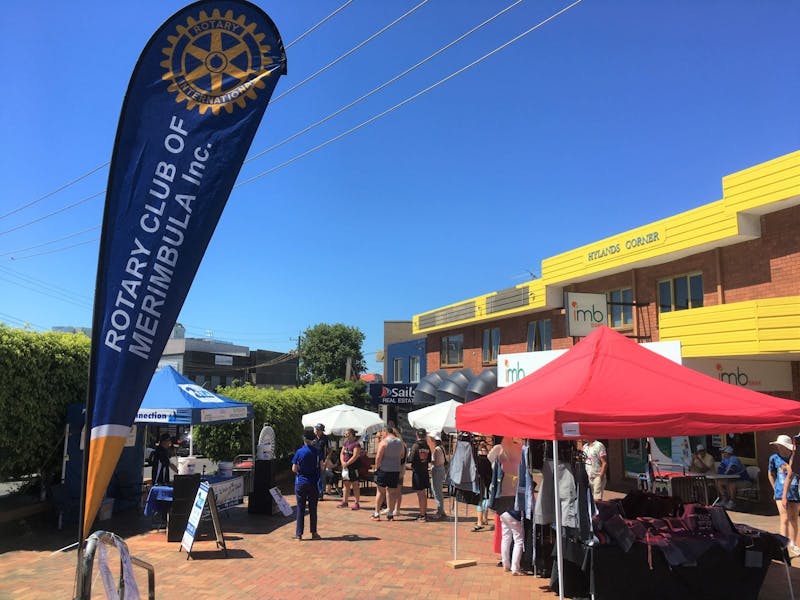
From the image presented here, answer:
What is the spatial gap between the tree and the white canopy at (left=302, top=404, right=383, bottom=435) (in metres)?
44.8

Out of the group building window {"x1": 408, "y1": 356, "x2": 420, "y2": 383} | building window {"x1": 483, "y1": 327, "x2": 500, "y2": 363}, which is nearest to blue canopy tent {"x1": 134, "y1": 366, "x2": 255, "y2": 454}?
building window {"x1": 483, "y1": 327, "x2": 500, "y2": 363}

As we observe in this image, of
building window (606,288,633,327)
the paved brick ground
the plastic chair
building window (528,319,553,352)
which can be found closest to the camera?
the paved brick ground

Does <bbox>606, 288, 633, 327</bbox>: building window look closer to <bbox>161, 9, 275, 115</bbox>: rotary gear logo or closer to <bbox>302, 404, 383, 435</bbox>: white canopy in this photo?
<bbox>302, 404, 383, 435</bbox>: white canopy

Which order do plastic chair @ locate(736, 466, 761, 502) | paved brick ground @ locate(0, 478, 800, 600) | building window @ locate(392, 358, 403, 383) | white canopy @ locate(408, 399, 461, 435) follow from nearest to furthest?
paved brick ground @ locate(0, 478, 800, 600)
plastic chair @ locate(736, 466, 761, 502)
white canopy @ locate(408, 399, 461, 435)
building window @ locate(392, 358, 403, 383)

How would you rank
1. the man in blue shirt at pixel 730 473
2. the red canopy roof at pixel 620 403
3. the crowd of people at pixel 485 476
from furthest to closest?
the man in blue shirt at pixel 730 473, the crowd of people at pixel 485 476, the red canopy roof at pixel 620 403

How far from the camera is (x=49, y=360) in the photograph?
10.2 meters

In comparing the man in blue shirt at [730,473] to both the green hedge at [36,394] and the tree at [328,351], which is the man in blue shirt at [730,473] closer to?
the green hedge at [36,394]

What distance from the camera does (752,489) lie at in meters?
12.7

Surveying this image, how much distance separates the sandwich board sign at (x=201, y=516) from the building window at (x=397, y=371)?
27.9 metres

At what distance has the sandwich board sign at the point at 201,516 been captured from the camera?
823cm

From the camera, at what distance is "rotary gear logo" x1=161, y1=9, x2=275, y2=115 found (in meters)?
3.68

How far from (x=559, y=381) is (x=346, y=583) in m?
3.48

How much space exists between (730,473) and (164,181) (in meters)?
13.1

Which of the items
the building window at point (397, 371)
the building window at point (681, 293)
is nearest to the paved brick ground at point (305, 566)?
the building window at point (681, 293)
